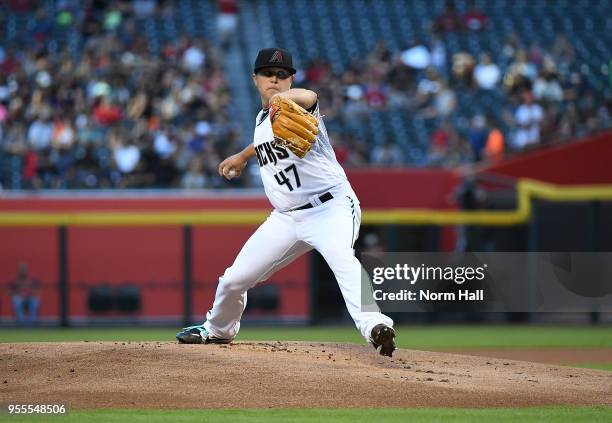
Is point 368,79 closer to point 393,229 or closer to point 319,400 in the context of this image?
point 393,229

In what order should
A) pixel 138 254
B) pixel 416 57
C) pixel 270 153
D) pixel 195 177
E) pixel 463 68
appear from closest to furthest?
1. pixel 270 153
2. pixel 138 254
3. pixel 195 177
4. pixel 463 68
5. pixel 416 57

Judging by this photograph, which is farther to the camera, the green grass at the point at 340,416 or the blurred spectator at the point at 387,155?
the blurred spectator at the point at 387,155

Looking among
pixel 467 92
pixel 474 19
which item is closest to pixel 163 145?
pixel 467 92

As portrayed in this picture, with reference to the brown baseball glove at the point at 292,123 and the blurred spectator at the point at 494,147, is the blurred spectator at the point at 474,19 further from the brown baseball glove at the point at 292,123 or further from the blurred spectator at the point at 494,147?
the brown baseball glove at the point at 292,123

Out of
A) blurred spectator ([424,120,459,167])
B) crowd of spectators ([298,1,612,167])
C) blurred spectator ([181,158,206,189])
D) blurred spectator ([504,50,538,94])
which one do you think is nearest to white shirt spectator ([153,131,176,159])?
blurred spectator ([181,158,206,189])

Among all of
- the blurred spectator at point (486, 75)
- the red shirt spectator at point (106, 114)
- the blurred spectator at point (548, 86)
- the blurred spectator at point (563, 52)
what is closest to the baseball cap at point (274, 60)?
the red shirt spectator at point (106, 114)

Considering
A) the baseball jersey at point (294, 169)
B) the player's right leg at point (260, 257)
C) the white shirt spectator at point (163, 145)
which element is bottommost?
the player's right leg at point (260, 257)

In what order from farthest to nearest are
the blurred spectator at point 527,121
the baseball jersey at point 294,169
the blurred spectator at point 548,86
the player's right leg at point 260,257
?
the blurred spectator at point 548,86, the blurred spectator at point 527,121, the player's right leg at point 260,257, the baseball jersey at point 294,169

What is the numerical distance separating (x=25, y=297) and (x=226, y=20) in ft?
25.1

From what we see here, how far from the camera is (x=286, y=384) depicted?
6777 mm

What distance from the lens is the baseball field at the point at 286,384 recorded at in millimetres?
6301

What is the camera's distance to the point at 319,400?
21.5 ft

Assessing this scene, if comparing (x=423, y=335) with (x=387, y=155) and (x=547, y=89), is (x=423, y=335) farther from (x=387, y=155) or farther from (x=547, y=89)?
(x=547, y=89)

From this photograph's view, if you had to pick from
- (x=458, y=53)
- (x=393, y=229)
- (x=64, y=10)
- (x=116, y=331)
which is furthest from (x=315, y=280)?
(x=64, y=10)
